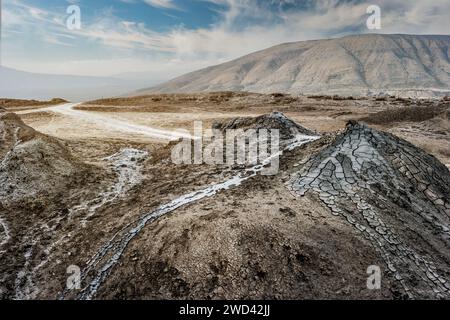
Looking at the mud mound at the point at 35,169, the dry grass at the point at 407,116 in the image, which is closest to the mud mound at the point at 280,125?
the mud mound at the point at 35,169

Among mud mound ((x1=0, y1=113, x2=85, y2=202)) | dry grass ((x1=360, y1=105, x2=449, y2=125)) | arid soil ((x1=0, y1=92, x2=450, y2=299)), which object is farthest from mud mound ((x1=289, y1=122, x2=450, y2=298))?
dry grass ((x1=360, y1=105, x2=449, y2=125))

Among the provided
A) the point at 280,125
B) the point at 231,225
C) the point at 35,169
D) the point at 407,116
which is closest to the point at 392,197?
the point at 231,225

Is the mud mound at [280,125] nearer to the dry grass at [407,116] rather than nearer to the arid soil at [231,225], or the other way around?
the arid soil at [231,225]

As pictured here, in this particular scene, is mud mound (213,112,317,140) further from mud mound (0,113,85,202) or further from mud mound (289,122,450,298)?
mud mound (0,113,85,202)

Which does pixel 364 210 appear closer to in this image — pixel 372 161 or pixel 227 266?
pixel 372 161

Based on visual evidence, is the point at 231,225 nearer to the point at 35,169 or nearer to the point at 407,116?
the point at 35,169
